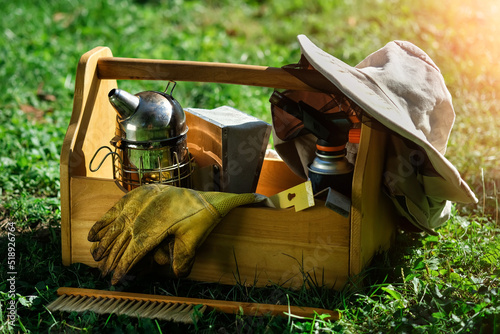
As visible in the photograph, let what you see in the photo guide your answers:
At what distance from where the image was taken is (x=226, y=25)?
22.0 feet

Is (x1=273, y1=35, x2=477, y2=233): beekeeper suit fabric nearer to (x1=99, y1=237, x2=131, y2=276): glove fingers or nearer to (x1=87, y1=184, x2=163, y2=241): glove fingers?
→ (x1=87, y1=184, x2=163, y2=241): glove fingers

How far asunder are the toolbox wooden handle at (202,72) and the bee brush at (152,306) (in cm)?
86

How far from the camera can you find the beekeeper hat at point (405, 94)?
80.7 inches

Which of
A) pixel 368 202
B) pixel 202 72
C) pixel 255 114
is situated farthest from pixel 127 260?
pixel 255 114

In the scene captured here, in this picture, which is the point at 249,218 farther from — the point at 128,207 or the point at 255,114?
the point at 255,114

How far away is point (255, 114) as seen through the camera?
14.3 ft

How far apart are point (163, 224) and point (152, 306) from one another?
30cm

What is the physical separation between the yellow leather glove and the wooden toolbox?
97 millimetres

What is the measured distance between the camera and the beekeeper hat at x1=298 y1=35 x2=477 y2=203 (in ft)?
6.73

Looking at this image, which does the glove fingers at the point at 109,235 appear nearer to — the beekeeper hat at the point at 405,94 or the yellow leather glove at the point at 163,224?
the yellow leather glove at the point at 163,224

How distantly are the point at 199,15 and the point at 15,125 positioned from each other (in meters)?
3.30

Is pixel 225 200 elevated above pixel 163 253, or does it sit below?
above

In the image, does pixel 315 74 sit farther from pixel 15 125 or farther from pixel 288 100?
pixel 15 125

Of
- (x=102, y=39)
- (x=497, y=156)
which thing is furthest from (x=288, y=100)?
(x=102, y=39)
